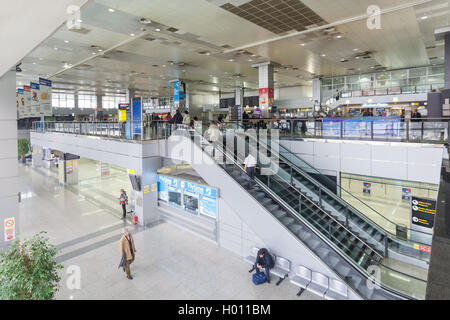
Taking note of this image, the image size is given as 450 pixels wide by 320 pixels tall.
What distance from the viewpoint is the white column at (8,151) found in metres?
8.28

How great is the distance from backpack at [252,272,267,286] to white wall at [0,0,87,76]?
689 centimetres

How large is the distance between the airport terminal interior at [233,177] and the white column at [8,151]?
4 centimetres

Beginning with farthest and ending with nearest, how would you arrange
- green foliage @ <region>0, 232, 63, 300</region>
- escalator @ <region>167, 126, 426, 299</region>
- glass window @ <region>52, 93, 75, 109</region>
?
glass window @ <region>52, 93, 75, 109</region> → escalator @ <region>167, 126, 426, 299</region> → green foliage @ <region>0, 232, 63, 300</region>

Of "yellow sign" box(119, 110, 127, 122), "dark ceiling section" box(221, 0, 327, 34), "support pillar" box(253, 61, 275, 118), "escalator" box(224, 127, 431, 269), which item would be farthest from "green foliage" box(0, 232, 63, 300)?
"support pillar" box(253, 61, 275, 118)

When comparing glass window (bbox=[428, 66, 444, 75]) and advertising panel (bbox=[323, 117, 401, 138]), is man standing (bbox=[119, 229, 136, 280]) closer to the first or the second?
advertising panel (bbox=[323, 117, 401, 138])

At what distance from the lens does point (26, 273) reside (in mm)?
3949

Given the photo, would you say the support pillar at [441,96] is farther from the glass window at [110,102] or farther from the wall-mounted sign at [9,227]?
the glass window at [110,102]

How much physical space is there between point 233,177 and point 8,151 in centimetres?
717

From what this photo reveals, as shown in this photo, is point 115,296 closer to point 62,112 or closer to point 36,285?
point 36,285

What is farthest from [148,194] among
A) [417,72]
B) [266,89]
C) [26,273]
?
[417,72]

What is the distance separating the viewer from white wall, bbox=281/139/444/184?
28.8ft

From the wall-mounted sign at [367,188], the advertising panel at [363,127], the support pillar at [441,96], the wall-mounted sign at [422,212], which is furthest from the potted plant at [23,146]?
the support pillar at [441,96]

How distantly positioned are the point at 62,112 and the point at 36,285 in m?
42.8

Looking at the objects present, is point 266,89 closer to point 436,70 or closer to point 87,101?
point 436,70
